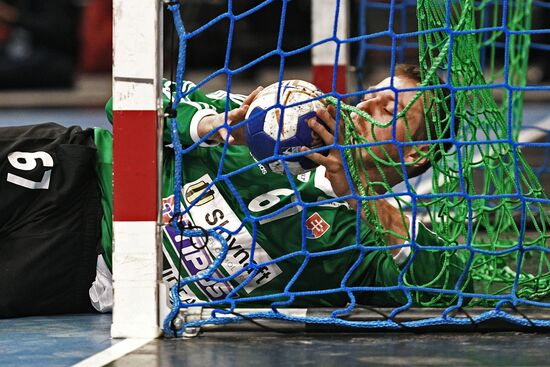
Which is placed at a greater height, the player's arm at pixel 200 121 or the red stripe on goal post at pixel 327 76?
the red stripe on goal post at pixel 327 76

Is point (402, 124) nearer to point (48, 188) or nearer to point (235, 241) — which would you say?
point (235, 241)

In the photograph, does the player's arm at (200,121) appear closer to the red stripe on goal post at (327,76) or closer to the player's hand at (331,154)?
the player's hand at (331,154)

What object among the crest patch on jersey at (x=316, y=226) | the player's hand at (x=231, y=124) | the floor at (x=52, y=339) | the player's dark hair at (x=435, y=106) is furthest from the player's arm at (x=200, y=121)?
the floor at (x=52, y=339)

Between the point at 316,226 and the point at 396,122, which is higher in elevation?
the point at 396,122

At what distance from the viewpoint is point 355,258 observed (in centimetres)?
389

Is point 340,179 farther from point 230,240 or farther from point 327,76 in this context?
point 327,76

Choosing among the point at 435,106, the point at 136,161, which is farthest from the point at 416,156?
the point at 136,161

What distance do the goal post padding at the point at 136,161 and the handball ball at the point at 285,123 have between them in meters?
0.33

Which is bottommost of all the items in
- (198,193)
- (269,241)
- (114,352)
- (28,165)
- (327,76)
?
(114,352)

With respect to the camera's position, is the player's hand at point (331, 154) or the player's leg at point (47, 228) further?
the player's leg at point (47, 228)

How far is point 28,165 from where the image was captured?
13.1ft

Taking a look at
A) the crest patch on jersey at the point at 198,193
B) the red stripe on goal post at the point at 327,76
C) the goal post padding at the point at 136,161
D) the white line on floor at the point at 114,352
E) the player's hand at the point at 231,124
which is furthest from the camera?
the red stripe on goal post at the point at 327,76

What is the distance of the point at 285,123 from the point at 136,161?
1.56 feet

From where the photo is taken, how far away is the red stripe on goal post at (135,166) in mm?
3422
